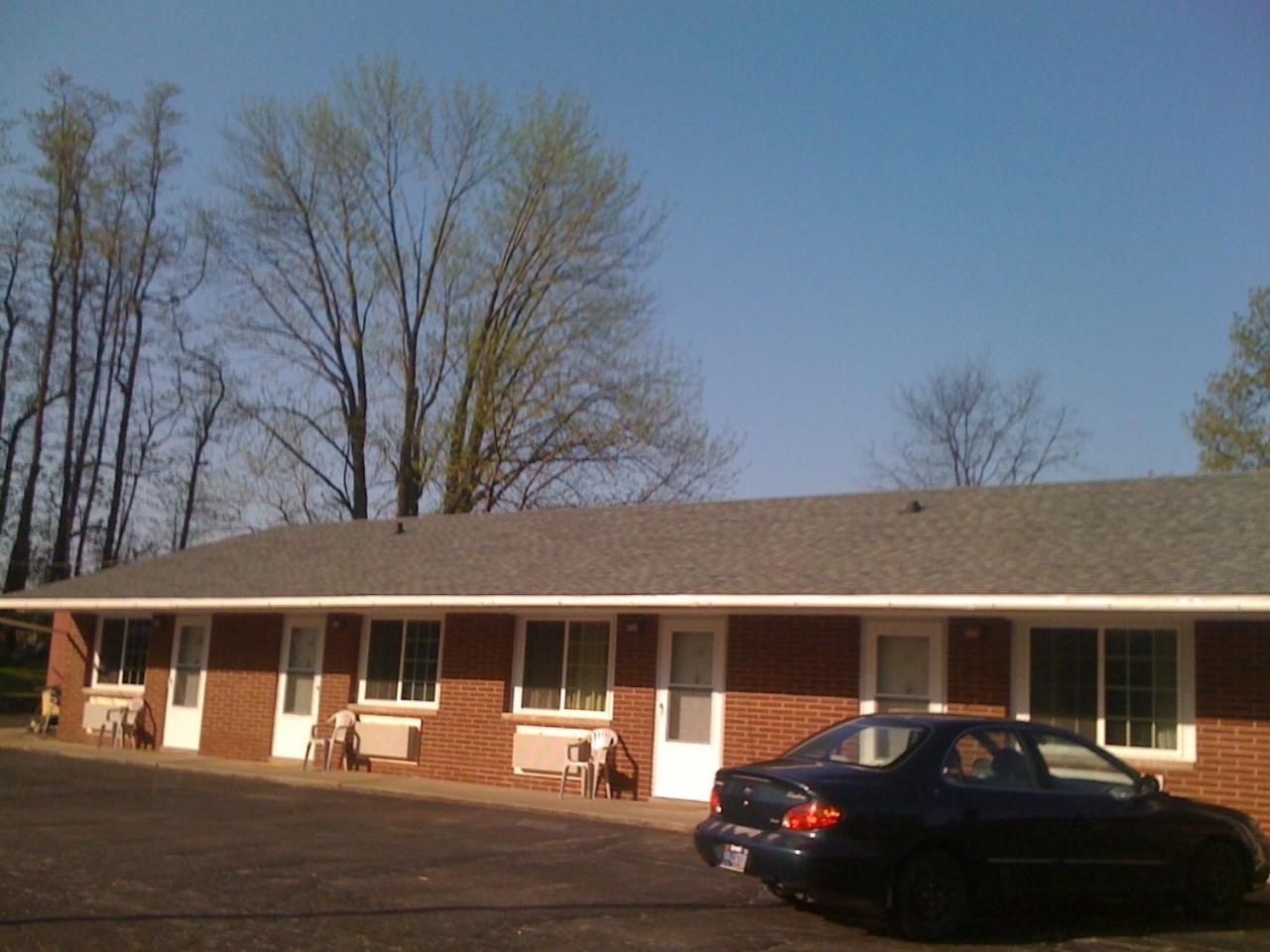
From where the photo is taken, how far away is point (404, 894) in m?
9.58

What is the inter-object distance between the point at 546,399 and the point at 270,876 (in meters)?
26.0

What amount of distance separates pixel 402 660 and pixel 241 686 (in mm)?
3697

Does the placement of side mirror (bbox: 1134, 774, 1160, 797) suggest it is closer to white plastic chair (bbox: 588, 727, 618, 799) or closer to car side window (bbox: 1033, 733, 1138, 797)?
car side window (bbox: 1033, 733, 1138, 797)

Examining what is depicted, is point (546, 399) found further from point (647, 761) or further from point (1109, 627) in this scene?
point (1109, 627)

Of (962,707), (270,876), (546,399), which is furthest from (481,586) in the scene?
(546,399)

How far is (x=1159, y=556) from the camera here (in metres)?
13.8

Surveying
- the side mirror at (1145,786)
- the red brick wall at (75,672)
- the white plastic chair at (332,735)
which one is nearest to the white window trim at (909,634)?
the side mirror at (1145,786)

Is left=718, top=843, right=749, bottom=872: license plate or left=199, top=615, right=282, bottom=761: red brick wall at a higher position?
left=199, top=615, right=282, bottom=761: red brick wall

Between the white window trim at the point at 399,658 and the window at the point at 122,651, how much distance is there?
5.46m

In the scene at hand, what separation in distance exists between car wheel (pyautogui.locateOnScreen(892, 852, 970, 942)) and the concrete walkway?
5.80 metres

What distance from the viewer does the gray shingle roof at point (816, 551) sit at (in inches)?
544

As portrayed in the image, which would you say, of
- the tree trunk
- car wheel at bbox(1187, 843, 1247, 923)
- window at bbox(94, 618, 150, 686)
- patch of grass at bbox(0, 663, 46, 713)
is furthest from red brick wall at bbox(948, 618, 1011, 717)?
the tree trunk

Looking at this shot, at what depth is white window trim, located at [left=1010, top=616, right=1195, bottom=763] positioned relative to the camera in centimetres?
1317

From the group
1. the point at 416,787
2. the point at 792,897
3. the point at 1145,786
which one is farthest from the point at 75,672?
the point at 1145,786
